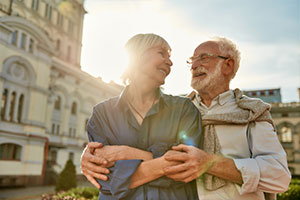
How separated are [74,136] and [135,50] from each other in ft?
80.1

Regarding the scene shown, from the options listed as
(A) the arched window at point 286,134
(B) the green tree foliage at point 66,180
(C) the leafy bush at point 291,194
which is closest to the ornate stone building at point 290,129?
(A) the arched window at point 286,134

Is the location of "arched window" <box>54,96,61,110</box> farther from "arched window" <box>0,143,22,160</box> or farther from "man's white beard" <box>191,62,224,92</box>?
"man's white beard" <box>191,62,224,92</box>

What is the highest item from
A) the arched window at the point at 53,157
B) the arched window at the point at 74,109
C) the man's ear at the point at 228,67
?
the arched window at the point at 74,109

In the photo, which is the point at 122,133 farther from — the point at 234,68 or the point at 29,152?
the point at 29,152

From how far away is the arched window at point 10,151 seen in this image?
1816cm

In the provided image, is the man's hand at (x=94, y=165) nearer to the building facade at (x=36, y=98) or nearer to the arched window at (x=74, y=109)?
the building facade at (x=36, y=98)

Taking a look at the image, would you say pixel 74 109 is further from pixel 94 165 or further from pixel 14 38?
pixel 94 165

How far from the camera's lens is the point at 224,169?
1.77 m

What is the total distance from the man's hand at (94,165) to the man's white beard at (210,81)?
0.98 meters

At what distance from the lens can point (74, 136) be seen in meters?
25.2

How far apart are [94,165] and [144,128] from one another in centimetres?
42

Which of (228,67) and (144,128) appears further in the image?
(228,67)

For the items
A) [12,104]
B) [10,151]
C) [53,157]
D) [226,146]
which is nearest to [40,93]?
[12,104]

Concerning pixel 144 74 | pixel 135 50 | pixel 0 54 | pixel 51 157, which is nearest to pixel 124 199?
→ pixel 144 74
